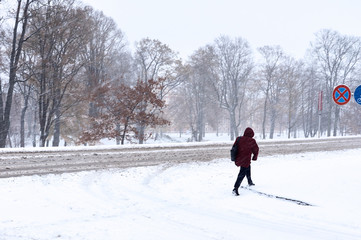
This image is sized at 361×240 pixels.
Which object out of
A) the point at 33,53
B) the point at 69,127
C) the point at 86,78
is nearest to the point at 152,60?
the point at 86,78

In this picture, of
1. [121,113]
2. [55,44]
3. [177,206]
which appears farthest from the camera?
[121,113]

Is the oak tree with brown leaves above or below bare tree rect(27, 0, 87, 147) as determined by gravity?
below

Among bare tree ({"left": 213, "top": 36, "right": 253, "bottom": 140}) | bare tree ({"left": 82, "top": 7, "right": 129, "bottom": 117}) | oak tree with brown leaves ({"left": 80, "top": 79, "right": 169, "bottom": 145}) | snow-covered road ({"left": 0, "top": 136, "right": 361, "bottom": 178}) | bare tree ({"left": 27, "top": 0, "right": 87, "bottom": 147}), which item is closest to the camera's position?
snow-covered road ({"left": 0, "top": 136, "right": 361, "bottom": 178})

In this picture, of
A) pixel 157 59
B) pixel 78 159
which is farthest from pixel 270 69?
pixel 78 159

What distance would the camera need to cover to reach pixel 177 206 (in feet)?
22.0

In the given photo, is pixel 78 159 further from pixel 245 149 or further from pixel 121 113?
pixel 121 113

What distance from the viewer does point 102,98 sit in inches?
894

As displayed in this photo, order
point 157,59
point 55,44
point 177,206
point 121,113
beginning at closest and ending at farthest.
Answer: point 177,206 → point 55,44 → point 121,113 → point 157,59

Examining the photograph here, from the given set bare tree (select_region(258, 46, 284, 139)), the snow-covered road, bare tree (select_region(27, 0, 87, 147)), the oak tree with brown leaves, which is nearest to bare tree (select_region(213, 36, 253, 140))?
bare tree (select_region(258, 46, 284, 139))

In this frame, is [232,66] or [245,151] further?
[232,66]

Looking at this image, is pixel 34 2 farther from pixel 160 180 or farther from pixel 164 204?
pixel 164 204

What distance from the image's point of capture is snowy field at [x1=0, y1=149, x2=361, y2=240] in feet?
16.6

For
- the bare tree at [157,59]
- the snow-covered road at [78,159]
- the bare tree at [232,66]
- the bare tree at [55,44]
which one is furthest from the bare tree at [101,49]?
the snow-covered road at [78,159]

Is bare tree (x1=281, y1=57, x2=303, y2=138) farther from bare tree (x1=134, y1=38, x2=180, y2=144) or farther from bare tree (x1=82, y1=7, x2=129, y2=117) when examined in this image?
bare tree (x1=82, y1=7, x2=129, y2=117)
